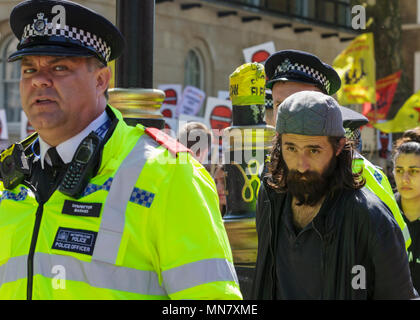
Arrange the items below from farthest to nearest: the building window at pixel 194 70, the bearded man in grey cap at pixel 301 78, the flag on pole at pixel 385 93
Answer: the building window at pixel 194 70 → the flag on pole at pixel 385 93 → the bearded man in grey cap at pixel 301 78

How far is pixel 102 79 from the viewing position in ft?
9.64

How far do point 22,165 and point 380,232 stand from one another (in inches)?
61.2

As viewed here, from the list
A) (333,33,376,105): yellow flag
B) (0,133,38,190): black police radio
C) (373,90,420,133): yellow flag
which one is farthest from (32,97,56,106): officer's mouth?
(373,90,420,133): yellow flag

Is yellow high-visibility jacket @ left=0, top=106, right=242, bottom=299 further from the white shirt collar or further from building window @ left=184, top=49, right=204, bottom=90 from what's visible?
building window @ left=184, top=49, right=204, bottom=90

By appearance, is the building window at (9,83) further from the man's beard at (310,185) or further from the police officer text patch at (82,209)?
the police officer text patch at (82,209)

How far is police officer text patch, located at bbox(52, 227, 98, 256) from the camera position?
2.55 meters

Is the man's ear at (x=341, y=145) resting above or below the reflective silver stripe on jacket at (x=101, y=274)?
above

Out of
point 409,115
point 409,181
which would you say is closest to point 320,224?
point 409,181

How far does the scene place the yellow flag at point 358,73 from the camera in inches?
538

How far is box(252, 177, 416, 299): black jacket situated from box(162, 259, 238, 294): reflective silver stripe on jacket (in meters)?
0.99

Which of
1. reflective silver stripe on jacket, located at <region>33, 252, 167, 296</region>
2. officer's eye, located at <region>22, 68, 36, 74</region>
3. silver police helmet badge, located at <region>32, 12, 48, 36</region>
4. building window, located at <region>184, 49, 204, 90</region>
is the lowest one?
reflective silver stripe on jacket, located at <region>33, 252, 167, 296</region>

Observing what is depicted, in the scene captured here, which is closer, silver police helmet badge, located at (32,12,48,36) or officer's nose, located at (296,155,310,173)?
silver police helmet badge, located at (32,12,48,36)

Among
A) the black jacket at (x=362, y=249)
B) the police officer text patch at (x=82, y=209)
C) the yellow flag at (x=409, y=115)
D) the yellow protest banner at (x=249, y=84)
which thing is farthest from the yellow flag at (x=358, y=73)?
the police officer text patch at (x=82, y=209)

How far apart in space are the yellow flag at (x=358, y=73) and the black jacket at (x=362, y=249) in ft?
33.8
